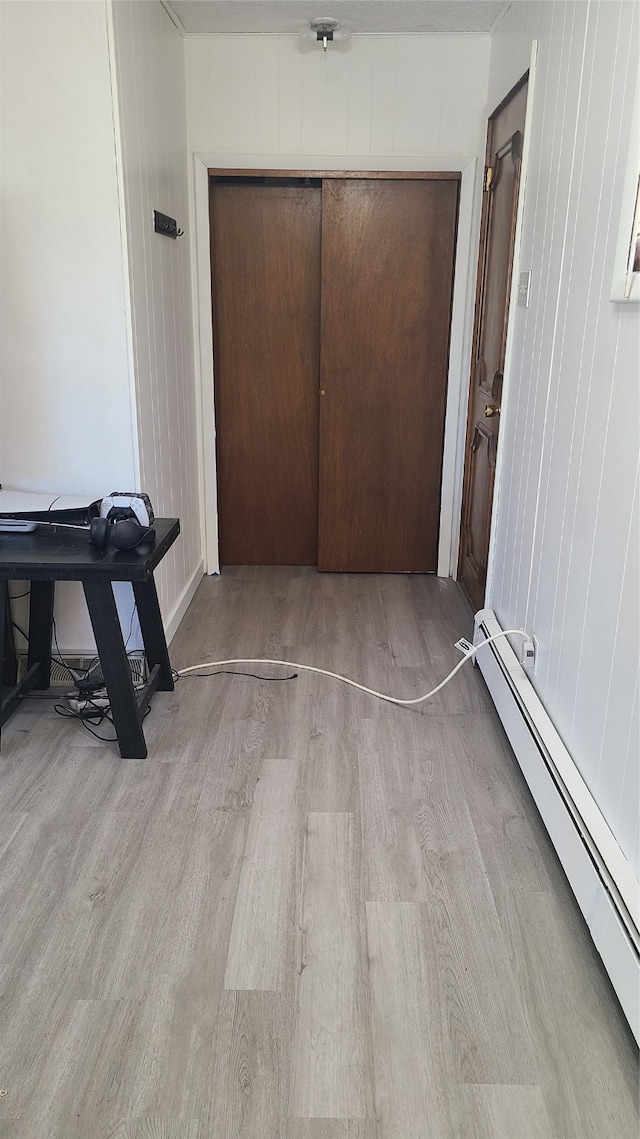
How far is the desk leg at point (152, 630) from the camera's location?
279 cm

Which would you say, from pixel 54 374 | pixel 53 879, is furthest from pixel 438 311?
pixel 53 879

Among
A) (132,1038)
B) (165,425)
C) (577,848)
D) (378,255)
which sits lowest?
(132,1038)

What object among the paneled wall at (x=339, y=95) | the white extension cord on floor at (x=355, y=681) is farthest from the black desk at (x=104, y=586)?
the paneled wall at (x=339, y=95)

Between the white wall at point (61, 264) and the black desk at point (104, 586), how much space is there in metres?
0.39

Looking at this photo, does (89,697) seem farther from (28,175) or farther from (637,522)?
(637,522)

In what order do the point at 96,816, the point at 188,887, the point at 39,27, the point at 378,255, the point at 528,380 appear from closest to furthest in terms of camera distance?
the point at 188,887 → the point at 96,816 → the point at 39,27 → the point at 528,380 → the point at 378,255

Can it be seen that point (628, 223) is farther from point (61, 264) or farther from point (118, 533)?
point (61, 264)

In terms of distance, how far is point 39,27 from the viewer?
253 cm

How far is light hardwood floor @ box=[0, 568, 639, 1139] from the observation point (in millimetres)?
1477

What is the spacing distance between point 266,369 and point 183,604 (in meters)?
1.27

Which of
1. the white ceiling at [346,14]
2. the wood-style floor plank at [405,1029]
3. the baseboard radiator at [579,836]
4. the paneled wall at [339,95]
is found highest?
the white ceiling at [346,14]

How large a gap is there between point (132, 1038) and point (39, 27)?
2.76 metres

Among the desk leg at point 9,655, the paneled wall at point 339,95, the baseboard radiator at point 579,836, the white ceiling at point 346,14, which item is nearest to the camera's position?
the baseboard radiator at point 579,836

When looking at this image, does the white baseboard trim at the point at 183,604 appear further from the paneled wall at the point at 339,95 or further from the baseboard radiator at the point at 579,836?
the paneled wall at the point at 339,95
